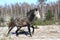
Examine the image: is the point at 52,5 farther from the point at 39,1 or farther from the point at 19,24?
the point at 19,24

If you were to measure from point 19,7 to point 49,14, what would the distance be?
61.5 feet

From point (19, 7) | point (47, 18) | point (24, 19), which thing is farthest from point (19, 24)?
point (19, 7)

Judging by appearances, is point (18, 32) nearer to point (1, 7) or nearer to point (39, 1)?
point (39, 1)

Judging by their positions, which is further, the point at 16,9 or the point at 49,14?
the point at 16,9

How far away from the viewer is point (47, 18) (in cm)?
3456

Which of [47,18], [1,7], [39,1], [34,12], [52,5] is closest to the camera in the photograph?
[34,12]

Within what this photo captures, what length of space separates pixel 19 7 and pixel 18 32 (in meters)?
34.3

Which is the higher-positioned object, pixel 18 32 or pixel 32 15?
pixel 32 15

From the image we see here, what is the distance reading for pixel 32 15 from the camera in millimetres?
17297

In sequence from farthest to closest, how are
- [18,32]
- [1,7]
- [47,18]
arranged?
[1,7], [47,18], [18,32]

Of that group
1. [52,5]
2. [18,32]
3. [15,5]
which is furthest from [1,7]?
[18,32]

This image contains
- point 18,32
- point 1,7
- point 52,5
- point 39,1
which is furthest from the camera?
point 1,7

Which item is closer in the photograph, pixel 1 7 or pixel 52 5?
pixel 52 5

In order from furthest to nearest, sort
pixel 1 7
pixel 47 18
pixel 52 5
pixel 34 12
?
pixel 1 7 → pixel 52 5 → pixel 47 18 → pixel 34 12
